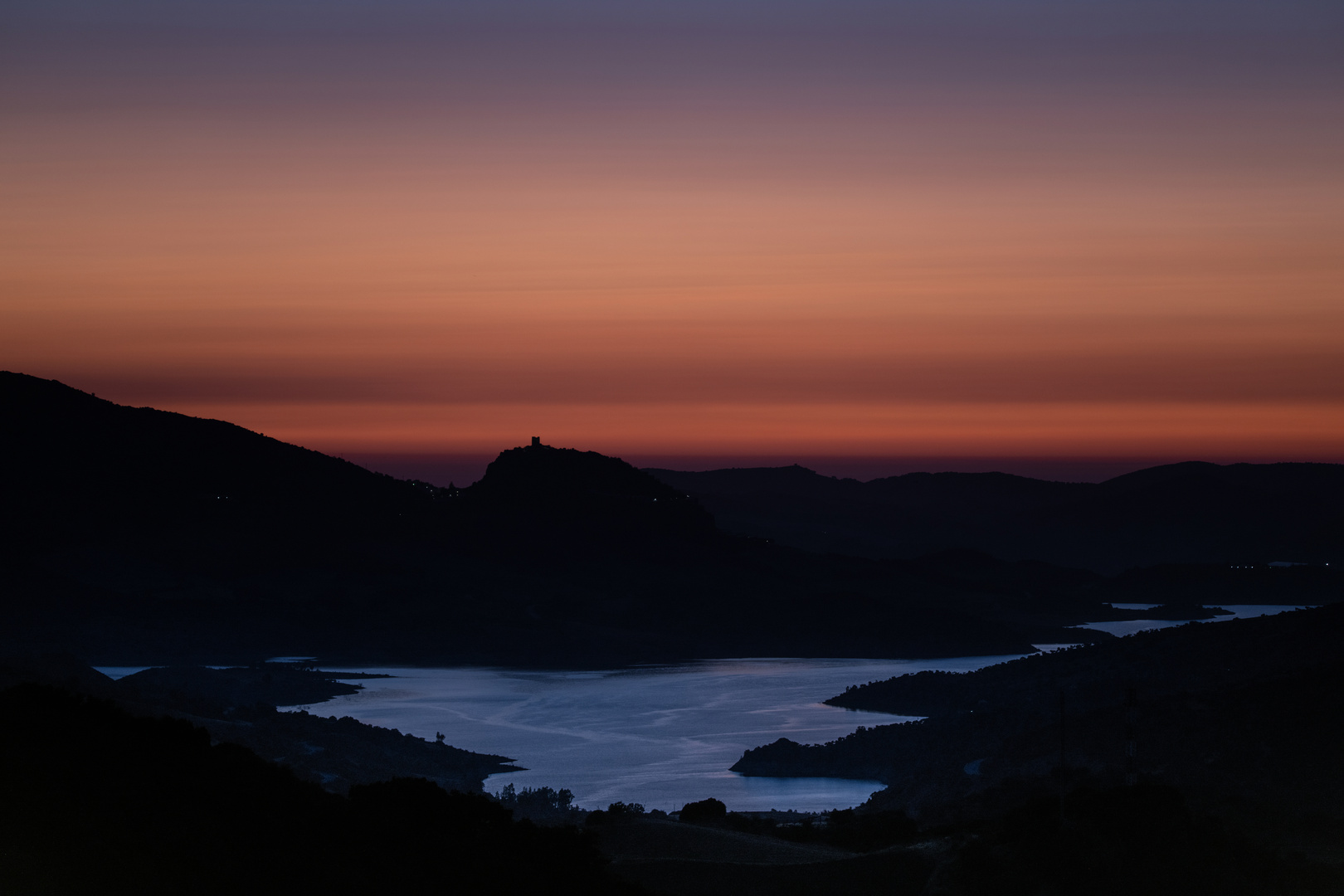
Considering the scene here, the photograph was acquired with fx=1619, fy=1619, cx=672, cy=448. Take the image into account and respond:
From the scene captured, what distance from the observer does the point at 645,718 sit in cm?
8212

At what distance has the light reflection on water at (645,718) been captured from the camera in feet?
188

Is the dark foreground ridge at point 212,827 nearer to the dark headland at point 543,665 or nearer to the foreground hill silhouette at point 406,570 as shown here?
the dark headland at point 543,665

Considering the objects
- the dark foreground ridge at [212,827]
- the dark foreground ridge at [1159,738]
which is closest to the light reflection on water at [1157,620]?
the dark foreground ridge at [1159,738]

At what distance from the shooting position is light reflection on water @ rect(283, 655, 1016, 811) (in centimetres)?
5731

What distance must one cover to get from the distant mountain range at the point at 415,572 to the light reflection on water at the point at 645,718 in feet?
35.1

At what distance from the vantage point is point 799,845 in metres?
32.2

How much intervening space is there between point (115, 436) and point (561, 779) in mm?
112726

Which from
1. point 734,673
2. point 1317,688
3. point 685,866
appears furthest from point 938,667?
point 685,866

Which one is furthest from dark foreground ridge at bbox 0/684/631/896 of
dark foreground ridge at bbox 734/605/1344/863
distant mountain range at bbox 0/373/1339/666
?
distant mountain range at bbox 0/373/1339/666

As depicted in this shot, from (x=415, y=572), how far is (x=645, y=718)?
216ft

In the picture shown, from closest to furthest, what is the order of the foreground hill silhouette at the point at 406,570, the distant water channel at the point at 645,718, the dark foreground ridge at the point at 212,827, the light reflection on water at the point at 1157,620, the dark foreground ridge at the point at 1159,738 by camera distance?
the dark foreground ridge at the point at 212,827 → the dark foreground ridge at the point at 1159,738 → the distant water channel at the point at 645,718 → the foreground hill silhouette at the point at 406,570 → the light reflection on water at the point at 1157,620

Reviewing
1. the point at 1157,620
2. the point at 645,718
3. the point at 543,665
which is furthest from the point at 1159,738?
the point at 1157,620

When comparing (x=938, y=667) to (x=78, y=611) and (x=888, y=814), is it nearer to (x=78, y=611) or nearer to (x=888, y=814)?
(x=78, y=611)

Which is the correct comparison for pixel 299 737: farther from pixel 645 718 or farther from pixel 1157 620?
pixel 1157 620
